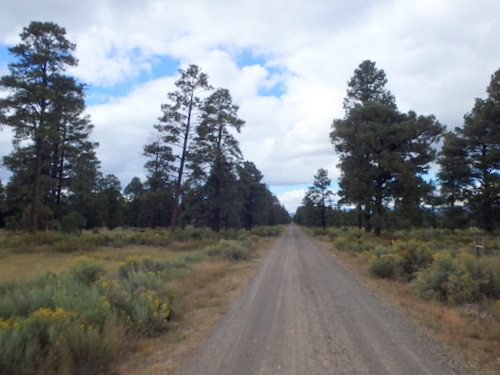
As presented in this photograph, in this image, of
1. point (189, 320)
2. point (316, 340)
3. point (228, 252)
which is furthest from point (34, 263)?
point (316, 340)

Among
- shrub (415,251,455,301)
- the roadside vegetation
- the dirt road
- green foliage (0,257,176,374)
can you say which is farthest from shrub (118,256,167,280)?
shrub (415,251,455,301)

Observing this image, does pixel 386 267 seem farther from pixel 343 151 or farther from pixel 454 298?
pixel 343 151

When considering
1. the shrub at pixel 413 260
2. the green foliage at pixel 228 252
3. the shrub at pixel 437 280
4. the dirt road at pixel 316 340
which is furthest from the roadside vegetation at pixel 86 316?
the shrub at pixel 413 260

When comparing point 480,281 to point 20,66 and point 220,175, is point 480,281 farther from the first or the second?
point 220,175

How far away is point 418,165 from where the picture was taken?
82.4 ft

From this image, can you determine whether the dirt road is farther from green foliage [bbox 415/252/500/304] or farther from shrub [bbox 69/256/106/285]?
shrub [bbox 69/256/106/285]

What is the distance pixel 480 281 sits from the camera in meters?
7.86

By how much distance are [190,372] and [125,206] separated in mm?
71025

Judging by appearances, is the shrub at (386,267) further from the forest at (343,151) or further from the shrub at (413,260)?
the forest at (343,151)

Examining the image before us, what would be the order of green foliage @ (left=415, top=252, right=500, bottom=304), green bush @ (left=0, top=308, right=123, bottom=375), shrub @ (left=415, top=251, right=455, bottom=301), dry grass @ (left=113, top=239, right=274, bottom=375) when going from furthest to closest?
shrub @ (left=415, top=251, right=455, bottom=301) → green foliage @ (left=415, top=252, right=500, bottom=304) → dry grass @ (left=113, top=239, right=274, bottom=375) → green bush @ (left=0, top=308, right=123, bottom=375)

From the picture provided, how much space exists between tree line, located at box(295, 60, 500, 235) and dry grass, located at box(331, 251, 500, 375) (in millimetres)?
16412

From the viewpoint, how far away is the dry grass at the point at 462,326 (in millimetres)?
4953

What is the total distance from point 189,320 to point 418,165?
23096mm

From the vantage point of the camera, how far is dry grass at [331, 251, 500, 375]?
4953 mm
